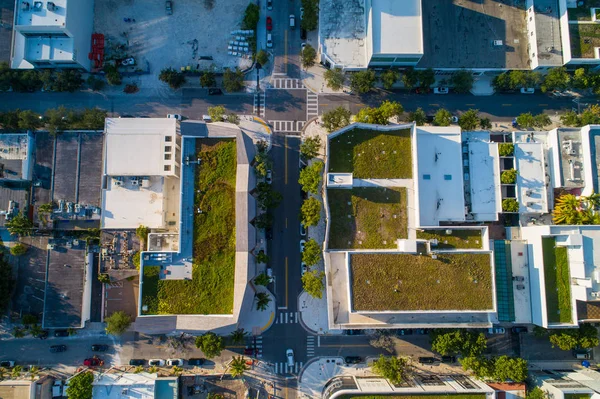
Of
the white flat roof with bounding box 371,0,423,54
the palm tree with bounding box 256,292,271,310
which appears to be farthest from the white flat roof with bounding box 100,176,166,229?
the white flat roof with bounding box 371,0,423,54

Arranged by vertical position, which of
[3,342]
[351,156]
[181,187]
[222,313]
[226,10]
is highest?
[226,10]

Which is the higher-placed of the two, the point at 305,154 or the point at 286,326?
the point at 305,154

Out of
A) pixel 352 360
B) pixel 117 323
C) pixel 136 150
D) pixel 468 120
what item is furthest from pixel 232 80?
pixel 352 360

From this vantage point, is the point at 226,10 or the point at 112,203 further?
the point at 226,10

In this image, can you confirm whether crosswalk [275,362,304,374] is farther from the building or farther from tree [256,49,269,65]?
the building

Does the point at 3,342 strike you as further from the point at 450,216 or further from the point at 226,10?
the point at 450,216

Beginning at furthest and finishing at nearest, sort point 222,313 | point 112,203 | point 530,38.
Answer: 1. point 530,38
2. point 112,203
3. point 222,313

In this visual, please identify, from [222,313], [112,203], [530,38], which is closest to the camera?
[222,313]

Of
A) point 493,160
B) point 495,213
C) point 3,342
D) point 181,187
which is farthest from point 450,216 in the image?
point 3,342

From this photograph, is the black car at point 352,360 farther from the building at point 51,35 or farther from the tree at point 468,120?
the building at point 51,35

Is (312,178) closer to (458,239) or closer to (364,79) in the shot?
(364,79)
